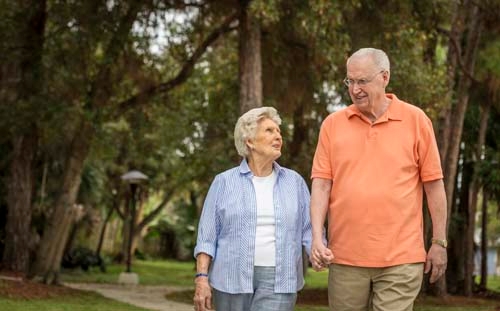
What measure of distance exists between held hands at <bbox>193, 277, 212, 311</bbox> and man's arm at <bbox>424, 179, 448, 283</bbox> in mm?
1034

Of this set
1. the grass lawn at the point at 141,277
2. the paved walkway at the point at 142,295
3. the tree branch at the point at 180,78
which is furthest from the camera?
the grass lawn at the point at 141,277

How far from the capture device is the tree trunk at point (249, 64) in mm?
15117

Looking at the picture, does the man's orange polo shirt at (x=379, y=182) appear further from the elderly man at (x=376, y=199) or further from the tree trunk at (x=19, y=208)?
the tree trunk at (x=19, y=208)

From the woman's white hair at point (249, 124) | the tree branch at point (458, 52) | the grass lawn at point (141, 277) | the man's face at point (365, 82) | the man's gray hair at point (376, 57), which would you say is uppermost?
the tree branch at point (458, 52)

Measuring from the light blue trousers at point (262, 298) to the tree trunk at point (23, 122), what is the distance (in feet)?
40.1

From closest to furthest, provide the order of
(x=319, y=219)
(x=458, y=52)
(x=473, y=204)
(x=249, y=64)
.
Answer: (x=319, y=219) → (x=249, y=64) → (x=458, y=52) → (x=473, y=204)

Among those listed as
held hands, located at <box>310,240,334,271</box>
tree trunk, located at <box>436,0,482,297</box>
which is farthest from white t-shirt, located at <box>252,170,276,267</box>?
tree trunk, located at <box>436,0,482,297</box>

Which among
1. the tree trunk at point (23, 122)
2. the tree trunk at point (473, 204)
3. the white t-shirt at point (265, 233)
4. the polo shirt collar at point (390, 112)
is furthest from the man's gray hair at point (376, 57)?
the tree trunk at point (473, 204)

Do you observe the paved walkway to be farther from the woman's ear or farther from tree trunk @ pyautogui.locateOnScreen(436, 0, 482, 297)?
the woman's ear

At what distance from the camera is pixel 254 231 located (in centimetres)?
468

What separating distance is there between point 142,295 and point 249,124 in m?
14.5

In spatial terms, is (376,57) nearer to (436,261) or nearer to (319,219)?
(319,219)

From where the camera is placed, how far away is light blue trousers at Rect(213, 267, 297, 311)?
4.62 m

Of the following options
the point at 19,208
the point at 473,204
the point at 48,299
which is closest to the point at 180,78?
the point at 19,208
